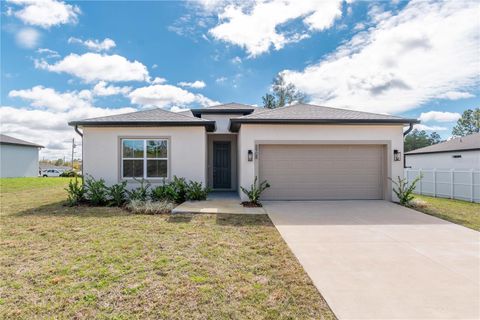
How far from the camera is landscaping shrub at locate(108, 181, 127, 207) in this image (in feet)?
30.5

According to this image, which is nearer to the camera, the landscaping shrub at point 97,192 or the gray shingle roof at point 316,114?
the landscaping shrub at point 97,192

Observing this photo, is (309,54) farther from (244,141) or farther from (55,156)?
(55,156)

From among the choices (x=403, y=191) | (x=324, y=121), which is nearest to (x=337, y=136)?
(x=324, y=121)

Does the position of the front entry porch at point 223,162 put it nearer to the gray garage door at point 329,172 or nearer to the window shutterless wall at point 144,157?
→ the window shutterless wall at point 144,157

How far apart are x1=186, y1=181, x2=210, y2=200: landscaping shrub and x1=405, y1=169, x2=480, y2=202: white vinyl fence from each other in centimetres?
1175

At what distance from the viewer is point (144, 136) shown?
33.6ft

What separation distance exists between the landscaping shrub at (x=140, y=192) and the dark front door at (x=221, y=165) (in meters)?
4.08

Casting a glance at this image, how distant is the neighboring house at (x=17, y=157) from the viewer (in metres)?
23.2

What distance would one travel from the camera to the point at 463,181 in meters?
11.6

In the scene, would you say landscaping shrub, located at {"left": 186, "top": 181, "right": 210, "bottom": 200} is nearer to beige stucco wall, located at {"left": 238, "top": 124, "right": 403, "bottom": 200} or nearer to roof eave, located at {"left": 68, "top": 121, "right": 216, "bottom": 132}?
beige stucco wall, located at {"left": 238, "top": 124, "right": 403, "bottom": 200}

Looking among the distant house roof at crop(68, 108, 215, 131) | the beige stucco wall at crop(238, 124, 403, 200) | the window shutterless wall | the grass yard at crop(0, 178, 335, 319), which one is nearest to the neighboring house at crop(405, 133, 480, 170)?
the beige stucco wall at crop(238, 124, 403, 200)

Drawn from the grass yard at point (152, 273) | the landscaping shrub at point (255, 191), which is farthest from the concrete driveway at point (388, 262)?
the landscaping shrub at point (255, 191)

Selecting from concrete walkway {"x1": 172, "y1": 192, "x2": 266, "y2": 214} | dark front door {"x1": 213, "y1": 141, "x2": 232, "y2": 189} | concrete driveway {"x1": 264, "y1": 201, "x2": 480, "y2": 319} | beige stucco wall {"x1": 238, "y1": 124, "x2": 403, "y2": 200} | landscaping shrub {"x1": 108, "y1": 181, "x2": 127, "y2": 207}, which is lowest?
concrete driveway {"x1": 264, "y1": 201, "x2": 480, "y2": 319}

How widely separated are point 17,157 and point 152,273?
29581 millimetres
